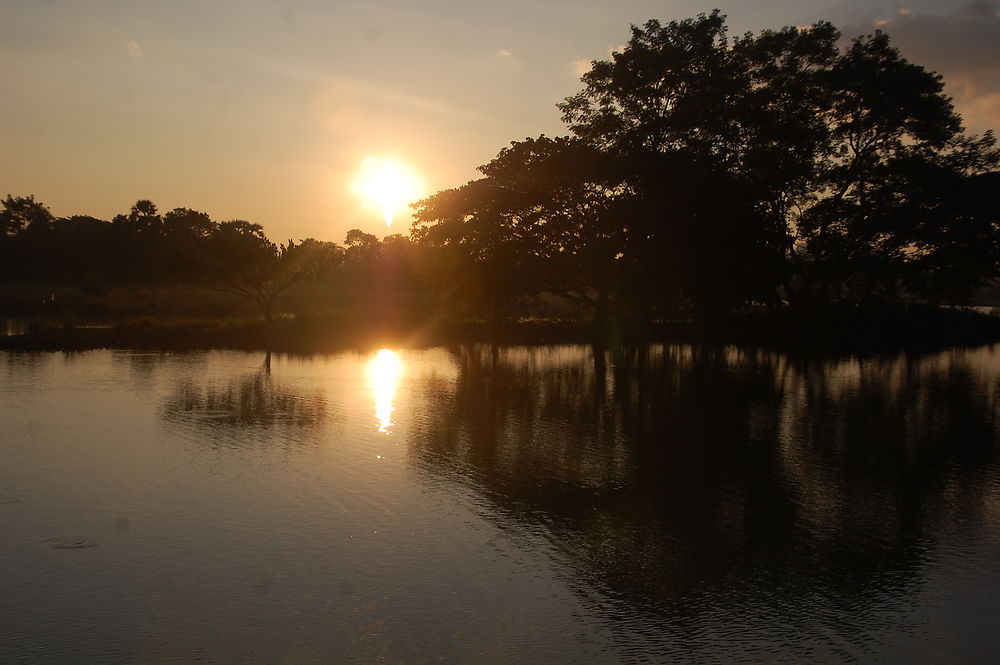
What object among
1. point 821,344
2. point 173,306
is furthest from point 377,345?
point 173,306

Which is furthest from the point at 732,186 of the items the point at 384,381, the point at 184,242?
the point at 184,242

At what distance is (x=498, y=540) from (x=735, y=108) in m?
40.3

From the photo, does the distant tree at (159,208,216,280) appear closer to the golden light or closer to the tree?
the golden light

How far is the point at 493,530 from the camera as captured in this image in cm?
1026

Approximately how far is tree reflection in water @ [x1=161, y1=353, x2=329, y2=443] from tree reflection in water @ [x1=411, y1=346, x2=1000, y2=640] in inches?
122

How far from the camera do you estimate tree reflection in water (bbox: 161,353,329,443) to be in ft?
57.2

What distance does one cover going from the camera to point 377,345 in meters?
39.4

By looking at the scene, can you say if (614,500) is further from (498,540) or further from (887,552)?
(887,552)

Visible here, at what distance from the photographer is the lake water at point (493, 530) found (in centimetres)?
723

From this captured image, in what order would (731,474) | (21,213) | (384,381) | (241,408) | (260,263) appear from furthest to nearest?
(21,213) → (260,263) → (384,381) → (241,408) → (731,474)

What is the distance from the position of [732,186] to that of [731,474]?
32.8 metres

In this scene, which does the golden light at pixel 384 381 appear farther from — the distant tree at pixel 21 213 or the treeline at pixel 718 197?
the distant tree at pixel 21 213

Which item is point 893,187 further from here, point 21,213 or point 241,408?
point 21,213

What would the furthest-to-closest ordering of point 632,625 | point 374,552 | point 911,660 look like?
point 374,552 → point 632,625 → point 911,660
